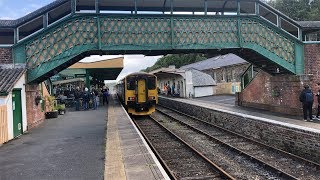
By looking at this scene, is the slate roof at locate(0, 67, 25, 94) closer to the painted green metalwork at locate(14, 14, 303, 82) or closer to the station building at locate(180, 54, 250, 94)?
the painted green metalwork at locate(14, 14, 303, 82)

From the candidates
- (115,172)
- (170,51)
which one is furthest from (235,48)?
(115,172)

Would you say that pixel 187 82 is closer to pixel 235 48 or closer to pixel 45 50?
pixel 235 48

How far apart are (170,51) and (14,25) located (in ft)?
21.1

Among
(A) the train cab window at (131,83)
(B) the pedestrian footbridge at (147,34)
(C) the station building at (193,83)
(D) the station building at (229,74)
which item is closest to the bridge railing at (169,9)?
(B) the pedestrian footbridge at (147,34)

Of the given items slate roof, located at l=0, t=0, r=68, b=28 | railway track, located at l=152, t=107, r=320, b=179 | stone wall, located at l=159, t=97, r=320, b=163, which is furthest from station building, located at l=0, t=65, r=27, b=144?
stone wall, located at l=159, t=97, r=320, b=163

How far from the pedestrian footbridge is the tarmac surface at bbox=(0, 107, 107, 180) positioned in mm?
3150

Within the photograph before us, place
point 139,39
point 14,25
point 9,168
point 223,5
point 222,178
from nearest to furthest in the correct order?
point 9,168, point 222,178, point 14,25, point 139,39, point 223,5

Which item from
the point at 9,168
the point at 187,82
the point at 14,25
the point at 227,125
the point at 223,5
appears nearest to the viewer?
the point at 9,168

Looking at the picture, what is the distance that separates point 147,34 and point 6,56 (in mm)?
5642

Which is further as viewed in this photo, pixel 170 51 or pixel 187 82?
pixel 187 82

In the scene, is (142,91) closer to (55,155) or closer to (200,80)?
(55,155)

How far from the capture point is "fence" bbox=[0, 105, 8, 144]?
10.0 meters

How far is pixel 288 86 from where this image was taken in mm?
16484

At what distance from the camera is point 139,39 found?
46.9 feet
